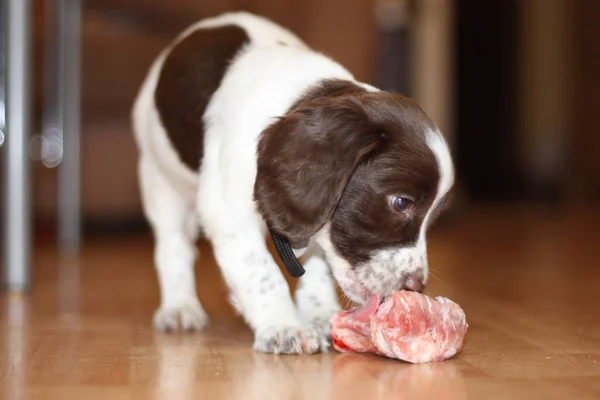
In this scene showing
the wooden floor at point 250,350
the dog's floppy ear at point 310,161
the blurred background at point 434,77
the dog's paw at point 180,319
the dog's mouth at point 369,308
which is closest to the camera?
the wooden floor at point 250,350

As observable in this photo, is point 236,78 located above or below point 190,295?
above

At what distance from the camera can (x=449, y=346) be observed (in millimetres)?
2396

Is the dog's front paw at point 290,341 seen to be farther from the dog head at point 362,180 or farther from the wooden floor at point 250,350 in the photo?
the dog head at point 362,180

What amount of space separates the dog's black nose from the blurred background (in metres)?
2.14

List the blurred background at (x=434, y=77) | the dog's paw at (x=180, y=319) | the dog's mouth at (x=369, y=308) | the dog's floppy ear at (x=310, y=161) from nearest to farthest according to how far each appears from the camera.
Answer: the dog's floppy ear at (x=310, y=161) < the dog's mouth at (x=369, y=308) < the dog's paw at (x=180, y=319) < the blurred background at (x=434, y=77)

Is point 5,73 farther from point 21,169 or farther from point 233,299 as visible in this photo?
point 233,299

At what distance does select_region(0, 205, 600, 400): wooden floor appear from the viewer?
80.7 inches

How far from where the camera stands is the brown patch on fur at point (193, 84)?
301 centimetres

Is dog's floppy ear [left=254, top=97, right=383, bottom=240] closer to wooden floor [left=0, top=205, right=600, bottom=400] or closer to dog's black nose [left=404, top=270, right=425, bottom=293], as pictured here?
dog's black nose [left=404, top=270, right=425, bottom=293]

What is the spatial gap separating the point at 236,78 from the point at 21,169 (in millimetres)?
1416

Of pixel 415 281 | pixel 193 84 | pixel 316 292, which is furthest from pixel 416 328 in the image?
pixel 193 84

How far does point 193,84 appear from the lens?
10.0 feet

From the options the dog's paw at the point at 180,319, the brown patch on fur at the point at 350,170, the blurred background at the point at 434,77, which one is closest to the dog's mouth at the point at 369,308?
the brown patch on fur at the point at 350,170

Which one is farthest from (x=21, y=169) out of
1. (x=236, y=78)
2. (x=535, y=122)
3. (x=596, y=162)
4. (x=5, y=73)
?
(x=596, y=162)
